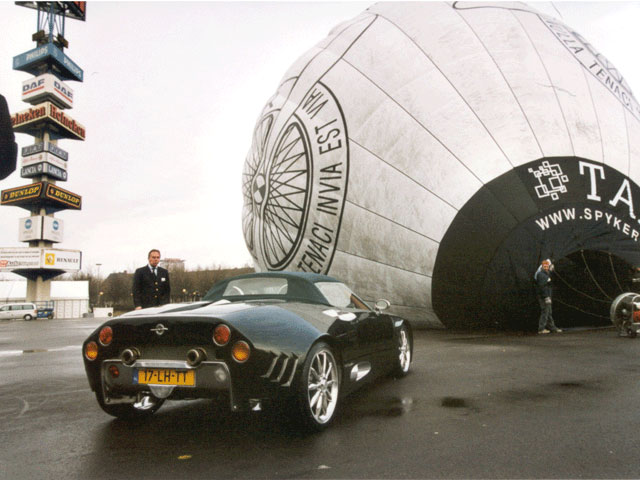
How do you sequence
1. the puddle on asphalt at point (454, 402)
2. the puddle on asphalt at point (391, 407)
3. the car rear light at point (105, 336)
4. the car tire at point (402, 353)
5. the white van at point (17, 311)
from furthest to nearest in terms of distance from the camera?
the white van at point (17, 311) → the car tire at point (402, 353) → the puddle on asphalt at point (454, 402) → the puddle on asphalt at point (391, 407) → the car rear light at point (105, 336)

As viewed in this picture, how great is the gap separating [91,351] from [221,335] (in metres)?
1.08

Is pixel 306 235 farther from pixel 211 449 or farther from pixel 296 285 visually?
pixel 211 449

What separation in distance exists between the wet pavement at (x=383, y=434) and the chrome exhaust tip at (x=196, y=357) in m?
0.56

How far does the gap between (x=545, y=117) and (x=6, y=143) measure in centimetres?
1028

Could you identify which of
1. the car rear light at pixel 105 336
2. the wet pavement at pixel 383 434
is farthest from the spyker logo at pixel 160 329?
the wet pavement at pixel 383 434

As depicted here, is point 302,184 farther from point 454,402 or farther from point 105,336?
point 105,336

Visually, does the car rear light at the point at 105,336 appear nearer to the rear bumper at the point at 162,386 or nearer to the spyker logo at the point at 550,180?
the rear bumper at the point at 162,386

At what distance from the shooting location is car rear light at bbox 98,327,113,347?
364 centimetres

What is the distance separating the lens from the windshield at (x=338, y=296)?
4742 mm

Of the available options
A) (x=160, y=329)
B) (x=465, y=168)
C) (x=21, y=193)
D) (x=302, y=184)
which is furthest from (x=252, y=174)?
(x=21, y=193)

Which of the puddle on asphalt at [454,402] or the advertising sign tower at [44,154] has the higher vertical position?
the advertising sign tower at [44,154]

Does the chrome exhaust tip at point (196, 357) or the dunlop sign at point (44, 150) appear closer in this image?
the chrome exhaust tip at point (196, 357)

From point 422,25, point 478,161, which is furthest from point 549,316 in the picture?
point 422,25

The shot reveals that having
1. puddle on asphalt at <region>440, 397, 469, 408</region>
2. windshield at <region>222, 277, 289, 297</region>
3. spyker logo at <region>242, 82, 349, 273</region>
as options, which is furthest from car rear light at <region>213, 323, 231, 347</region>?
spyker logo at <region>242, 82, 349, 273</region>
